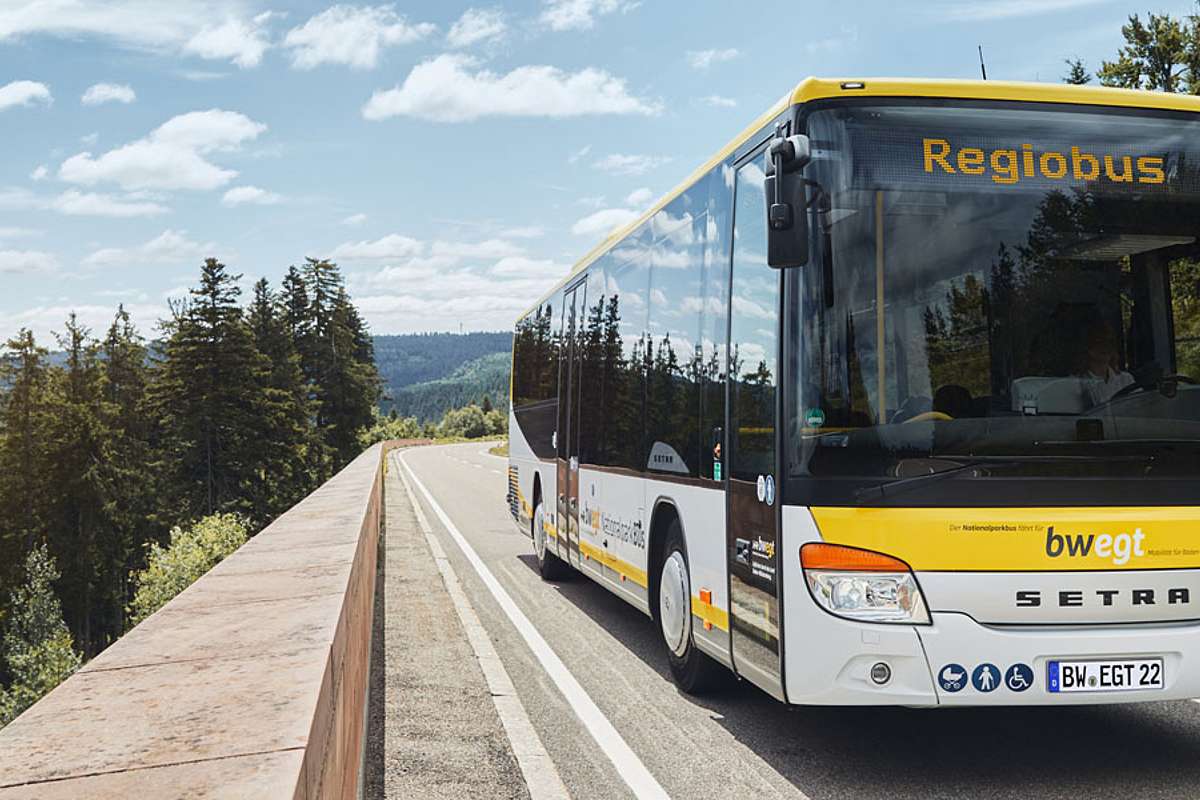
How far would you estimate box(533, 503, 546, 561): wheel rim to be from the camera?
13.7 meters

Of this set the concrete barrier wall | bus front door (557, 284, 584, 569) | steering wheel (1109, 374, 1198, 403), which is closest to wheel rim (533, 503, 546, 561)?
bus front door (557, 284, 584, 569)

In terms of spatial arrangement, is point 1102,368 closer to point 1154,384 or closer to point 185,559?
point 1154,384

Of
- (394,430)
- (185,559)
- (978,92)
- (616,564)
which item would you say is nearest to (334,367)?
(185,559)

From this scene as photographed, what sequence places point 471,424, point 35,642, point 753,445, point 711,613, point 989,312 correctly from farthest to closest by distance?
point 471,424, point 35,642, point 711,613, point 753,445, point 989,312

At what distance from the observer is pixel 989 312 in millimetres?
5812

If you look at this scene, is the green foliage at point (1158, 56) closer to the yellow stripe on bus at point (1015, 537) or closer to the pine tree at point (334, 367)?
the yellow stripe on bus at point (1015, 537)

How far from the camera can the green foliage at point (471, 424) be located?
6643 inches

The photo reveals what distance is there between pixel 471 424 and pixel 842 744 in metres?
170

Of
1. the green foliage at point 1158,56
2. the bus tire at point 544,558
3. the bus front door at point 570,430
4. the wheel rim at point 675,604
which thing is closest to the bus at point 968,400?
the wheel rim at point 675,604

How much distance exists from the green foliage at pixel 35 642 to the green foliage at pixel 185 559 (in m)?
4.52

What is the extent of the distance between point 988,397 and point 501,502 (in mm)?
22399

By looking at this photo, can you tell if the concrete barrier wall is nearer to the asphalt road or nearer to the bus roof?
the asphalt road

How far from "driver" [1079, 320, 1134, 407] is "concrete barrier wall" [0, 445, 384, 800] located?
353 cm

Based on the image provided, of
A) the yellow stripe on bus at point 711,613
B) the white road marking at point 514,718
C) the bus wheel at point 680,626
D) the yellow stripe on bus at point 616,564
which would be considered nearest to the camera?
the white road marking at point 514,718
